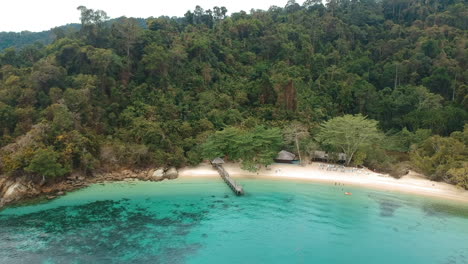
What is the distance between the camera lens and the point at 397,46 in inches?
2303

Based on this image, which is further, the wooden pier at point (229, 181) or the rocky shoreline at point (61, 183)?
the wooden pier at point (229, 181)

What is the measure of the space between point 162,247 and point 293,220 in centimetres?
944

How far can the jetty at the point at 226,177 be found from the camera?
2736 centimetres

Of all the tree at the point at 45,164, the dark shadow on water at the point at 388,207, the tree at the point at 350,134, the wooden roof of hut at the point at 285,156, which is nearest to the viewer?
the dark shadow on water at the point at 388,207

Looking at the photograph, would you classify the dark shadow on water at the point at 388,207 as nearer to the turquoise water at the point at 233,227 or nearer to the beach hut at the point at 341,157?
the turquoise water at the point at 233,227

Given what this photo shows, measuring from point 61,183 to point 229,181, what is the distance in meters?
15.0

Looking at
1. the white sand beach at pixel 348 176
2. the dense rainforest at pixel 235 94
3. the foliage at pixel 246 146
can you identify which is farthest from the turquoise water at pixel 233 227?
the dense rainforest at pixel 235 94

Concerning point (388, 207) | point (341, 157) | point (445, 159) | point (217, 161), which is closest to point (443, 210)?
point (388, 207)

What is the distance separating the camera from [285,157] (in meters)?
34.4

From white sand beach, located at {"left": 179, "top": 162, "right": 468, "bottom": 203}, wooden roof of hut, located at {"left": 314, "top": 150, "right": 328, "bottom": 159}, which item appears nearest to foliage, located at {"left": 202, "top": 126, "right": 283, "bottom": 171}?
white sand beach, located at {"left": 179, "top": 162, "right": 468, "bottom": 203}

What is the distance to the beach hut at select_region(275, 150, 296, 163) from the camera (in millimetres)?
34406

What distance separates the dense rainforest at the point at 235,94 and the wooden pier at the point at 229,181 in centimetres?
183

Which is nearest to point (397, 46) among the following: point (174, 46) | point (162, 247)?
point (174, 46)

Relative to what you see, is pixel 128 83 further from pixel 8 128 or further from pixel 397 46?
pixel 397 46
